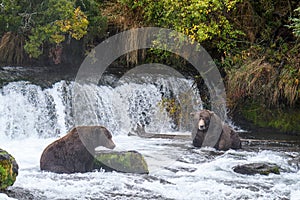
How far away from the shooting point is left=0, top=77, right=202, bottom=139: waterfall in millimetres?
11297

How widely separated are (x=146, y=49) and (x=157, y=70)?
Result: 692 millimetres

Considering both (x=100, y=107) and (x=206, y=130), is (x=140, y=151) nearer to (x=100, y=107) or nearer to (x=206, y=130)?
(x=206, y=130)

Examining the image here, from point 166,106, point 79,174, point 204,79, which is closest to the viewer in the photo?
point 79,174

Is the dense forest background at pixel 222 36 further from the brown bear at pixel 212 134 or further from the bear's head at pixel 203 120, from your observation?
the brown bear at pixel 212 134

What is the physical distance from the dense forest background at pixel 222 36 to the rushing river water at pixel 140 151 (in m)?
1.08

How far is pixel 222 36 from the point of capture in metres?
13.4

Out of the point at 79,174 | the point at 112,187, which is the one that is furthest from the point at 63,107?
the point at 112,187

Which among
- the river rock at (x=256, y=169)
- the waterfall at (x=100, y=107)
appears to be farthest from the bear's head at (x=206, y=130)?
the waterfall at (x=100, y=107)

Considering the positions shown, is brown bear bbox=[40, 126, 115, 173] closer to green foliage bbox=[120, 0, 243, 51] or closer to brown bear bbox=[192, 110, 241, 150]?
brown bear bbox=[192, 110, 241, 150]

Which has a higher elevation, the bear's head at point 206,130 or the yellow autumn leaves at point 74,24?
the yellow autumn leaves at point 74,24

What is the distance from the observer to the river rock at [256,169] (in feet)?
26.0

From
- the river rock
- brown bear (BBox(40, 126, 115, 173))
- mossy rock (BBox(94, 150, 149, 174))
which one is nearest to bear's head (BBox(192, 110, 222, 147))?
the river rock

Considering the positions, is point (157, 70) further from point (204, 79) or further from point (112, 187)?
point (112, 187)

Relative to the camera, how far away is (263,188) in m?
7.11
